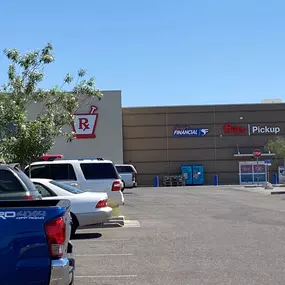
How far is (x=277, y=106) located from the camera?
4959 centimetres

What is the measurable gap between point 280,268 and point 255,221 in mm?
7647

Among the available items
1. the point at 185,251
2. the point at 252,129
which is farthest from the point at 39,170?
the point at 252,129

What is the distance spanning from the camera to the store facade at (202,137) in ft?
161

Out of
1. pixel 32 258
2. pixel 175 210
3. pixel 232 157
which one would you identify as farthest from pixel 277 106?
pixel 32 258

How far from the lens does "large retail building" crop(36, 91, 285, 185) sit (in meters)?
49.1

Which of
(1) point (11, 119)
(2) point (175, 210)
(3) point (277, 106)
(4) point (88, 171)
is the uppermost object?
(3) point (277, 106)

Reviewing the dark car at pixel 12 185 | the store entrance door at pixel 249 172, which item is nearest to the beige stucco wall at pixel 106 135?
the store entrance door at pixel 249 172

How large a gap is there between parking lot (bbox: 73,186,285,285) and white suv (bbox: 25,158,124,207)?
3.79 ft

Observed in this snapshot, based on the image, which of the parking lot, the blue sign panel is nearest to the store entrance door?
the blue sign panel

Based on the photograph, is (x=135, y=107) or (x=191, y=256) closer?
(x=191, y=256)

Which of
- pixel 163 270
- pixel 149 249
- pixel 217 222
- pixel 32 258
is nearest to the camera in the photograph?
pixel 32 258

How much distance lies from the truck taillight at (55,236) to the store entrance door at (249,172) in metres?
45.2

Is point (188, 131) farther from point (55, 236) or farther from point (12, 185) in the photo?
point (55, 236)

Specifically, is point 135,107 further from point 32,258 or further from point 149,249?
point 32,258
